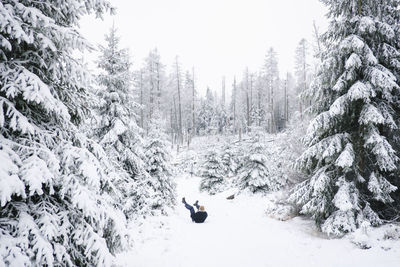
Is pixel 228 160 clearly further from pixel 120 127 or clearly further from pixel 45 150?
pixel 45 150

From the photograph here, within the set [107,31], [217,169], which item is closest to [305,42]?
[217,169]

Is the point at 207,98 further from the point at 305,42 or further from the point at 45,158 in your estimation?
the point at 45,158

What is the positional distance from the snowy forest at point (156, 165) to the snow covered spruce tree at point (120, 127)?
0.21 feet

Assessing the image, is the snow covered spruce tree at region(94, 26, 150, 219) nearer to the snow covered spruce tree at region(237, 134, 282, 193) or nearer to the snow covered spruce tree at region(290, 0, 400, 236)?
the snow covered spruce tree at region(290, 0, 400, 236)

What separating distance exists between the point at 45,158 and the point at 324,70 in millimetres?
9630

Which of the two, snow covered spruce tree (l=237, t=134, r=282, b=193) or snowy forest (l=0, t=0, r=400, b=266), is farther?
snow covered spruce tree (l=237, t=134, r=282, b=193)

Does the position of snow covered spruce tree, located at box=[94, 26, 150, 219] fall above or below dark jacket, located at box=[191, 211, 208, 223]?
above

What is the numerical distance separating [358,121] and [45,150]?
9302mm

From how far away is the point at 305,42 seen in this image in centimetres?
3725

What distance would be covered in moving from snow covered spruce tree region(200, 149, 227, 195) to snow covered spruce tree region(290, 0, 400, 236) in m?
14.0

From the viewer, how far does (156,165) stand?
13344 mm

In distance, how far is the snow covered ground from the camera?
6.83 metres

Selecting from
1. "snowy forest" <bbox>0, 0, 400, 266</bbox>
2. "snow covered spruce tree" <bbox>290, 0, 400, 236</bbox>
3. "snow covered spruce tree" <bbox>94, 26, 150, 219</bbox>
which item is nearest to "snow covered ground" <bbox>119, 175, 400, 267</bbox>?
"snowy forest" <bbox>0, 0, 400, 266</bbox>

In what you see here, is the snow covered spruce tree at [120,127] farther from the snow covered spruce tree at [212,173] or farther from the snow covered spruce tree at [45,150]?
the snow covered spruce tree at [212,173]
